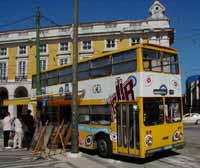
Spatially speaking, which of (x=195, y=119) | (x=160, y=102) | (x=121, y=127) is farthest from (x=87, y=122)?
(x=195, y=119)

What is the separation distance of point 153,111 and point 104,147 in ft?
8.34

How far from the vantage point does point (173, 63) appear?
1464 centimetres

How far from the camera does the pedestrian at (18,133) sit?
1780cm

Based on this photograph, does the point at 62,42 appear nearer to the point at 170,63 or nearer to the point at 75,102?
the point at 75,102

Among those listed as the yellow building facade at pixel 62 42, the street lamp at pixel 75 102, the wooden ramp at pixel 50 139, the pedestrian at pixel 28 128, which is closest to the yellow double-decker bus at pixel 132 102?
the wooden ramp at pixel 50 139

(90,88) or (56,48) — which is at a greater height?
(56,48)

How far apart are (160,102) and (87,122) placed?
3.53 metres

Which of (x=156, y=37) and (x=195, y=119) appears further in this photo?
(x=156, y=37)

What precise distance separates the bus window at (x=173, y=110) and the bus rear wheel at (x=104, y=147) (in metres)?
2.33

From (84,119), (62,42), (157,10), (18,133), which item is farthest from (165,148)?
(157,10)

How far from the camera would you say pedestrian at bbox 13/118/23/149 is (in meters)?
17.8

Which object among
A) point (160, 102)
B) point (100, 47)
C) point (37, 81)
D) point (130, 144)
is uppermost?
point (100, 47)

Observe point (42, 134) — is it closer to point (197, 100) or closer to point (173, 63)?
point (173, 63)

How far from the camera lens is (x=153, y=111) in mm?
13422
